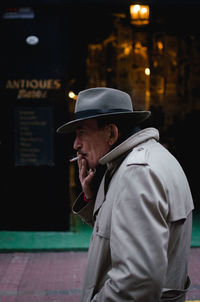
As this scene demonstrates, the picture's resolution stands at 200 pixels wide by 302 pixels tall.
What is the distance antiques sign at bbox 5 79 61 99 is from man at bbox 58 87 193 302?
4.48m

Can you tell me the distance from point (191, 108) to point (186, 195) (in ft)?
26.0

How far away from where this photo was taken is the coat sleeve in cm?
143

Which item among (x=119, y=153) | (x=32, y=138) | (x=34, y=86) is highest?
(x=34, y=86)

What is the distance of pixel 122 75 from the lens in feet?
28.1

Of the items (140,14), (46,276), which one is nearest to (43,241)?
(46,276)

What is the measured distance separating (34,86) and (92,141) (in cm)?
485

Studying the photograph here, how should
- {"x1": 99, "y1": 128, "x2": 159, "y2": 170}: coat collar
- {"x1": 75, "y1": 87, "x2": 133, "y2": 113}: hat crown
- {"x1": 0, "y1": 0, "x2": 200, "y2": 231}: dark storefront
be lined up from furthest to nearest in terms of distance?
{"x1": 0, "y1": 0, "x2": 200, "y2": 231}: dark storefront < {"x1": 75, "y1": 87, "x2": 133, "y2": 113}: hat crown < {"x1": 99, "y1": 128, "x2": 159, "y2": 170}: coat collar

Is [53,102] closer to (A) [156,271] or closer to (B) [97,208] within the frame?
(B) [97,208]

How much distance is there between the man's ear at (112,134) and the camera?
190cm

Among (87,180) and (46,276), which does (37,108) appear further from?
(87,180)

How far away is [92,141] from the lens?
1.94 m

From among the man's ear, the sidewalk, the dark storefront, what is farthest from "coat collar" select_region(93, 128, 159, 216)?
the dark storefront

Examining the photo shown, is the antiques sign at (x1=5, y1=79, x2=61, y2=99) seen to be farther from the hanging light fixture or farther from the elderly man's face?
the elderly man's face

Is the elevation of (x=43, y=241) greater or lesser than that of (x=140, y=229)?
lesser
